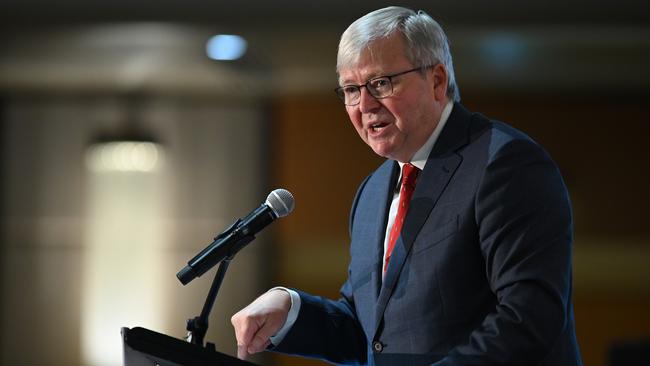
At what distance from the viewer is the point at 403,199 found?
161 centimetres

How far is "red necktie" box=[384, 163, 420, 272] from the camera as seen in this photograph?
1582 mm

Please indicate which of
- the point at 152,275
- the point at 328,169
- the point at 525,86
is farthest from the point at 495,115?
the point at 152,275

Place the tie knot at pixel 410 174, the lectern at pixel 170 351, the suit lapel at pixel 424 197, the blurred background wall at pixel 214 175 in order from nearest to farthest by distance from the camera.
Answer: the lectern at pixel 170 351 < the suit lapel at pixel 424 197 < the tie knot at pixel 410 174 < the blurred background wall at pixel 214 175

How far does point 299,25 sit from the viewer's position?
5215 mm

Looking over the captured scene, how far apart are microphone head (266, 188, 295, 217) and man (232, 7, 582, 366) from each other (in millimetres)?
209

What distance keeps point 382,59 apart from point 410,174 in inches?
8.8

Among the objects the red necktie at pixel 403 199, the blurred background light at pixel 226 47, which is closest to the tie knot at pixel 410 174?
the red necktie at pixel 403 199

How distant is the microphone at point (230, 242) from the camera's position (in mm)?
1368

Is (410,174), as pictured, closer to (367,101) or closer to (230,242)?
(367,101)

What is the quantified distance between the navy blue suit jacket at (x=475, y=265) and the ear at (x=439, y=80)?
1.6 inches

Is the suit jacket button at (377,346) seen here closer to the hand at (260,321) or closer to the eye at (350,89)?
the hand at (260,321)

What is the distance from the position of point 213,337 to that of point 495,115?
2.23 meters

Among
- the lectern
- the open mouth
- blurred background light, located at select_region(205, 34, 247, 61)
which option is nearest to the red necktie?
the open mouth

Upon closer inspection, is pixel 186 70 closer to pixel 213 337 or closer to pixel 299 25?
pixel 299 25
